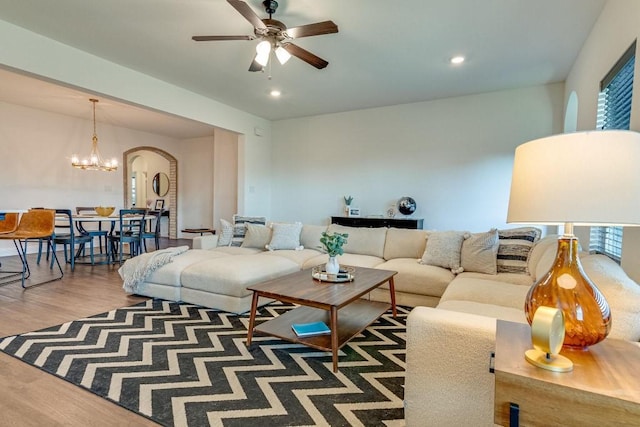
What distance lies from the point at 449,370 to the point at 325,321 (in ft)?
4.16

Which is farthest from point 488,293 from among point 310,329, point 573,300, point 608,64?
point 608,64

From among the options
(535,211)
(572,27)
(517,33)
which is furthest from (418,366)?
(572,27)

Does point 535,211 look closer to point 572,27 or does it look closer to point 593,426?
point 593,426

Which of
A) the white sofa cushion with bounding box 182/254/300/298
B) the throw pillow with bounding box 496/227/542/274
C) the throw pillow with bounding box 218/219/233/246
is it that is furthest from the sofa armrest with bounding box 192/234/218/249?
the throw pillow with bounding box 496/227/542/274

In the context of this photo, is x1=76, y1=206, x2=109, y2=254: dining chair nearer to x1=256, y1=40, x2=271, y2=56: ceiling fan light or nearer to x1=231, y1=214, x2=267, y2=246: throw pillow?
x1=231, y1=214, x2=267, y2=246: throw pillow

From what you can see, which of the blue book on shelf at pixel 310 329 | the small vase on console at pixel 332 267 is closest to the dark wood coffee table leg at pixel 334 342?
the blue book on shelf at pixel 310 329

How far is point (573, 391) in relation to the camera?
82cm

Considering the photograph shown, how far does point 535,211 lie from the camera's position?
102 centimetres

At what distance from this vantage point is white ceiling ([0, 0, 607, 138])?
2.74 meters

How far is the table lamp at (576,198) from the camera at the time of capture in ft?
3.04

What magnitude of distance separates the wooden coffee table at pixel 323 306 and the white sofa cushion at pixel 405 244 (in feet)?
3.12

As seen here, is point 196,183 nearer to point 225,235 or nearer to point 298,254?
point 225,235

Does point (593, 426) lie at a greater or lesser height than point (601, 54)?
lesser

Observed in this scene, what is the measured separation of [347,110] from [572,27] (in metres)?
3.35
